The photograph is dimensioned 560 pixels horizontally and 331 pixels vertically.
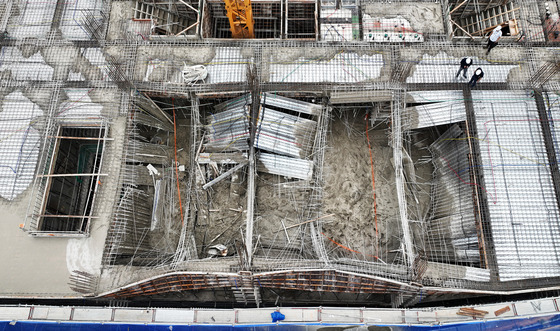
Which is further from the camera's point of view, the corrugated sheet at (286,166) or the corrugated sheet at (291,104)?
the corrugated sheet at (286,166)

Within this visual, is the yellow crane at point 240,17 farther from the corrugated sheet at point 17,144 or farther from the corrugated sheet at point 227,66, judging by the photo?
the corrugated sheet at point 17,144

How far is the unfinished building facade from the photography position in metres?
12.9

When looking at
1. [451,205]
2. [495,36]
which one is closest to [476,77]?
[495,36]

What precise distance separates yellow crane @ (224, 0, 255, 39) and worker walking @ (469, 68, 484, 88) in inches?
383

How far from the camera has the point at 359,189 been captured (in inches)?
620

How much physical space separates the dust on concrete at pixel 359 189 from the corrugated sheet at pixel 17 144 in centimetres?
1274

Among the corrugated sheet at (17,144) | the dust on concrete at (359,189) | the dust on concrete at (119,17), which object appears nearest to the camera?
the corrugated sheet at (17,144)

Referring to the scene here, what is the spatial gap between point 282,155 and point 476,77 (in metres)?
8.53

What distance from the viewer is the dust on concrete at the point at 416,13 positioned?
15336 millimetres

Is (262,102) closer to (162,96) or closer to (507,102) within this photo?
(162,96)

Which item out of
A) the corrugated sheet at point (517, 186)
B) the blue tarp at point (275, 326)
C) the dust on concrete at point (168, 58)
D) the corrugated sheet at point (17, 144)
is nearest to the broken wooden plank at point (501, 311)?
the blue tarp at point (275, 326)

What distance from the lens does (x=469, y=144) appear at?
45.0ft

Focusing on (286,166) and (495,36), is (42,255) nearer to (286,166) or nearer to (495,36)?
(286,166)

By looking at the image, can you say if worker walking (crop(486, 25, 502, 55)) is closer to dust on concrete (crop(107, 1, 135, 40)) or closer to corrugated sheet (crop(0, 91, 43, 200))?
dust on concrete (crop(107, 1, 135, 40))
